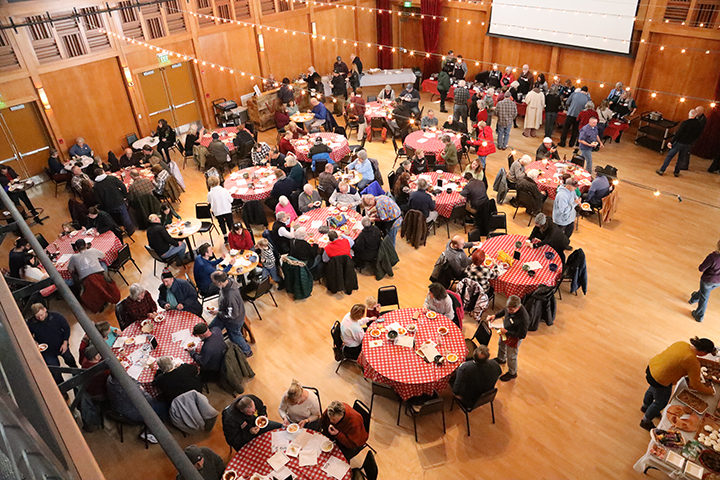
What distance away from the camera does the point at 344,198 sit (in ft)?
30.7

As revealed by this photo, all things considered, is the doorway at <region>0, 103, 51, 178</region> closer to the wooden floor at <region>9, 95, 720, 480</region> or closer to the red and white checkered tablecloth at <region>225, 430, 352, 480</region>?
the wooden floor at <region>9, 95, 720, 480</region>

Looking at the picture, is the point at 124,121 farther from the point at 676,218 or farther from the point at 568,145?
the point at 676,218

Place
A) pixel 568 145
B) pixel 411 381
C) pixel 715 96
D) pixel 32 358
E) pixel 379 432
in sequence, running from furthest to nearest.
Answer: pixel 568 145
pixel 715 96
pixel 379 432
pixel 411 381
pixel 32 358

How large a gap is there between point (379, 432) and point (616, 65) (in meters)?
12.3

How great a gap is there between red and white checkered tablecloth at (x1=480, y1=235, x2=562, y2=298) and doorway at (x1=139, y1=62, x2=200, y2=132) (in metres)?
11.3

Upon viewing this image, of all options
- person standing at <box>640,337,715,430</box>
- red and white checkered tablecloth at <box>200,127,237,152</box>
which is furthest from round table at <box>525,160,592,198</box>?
red and white checkered tablecloth at <box>200,127,237,152</box>

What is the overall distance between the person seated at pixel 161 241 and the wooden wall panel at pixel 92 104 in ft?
21.1

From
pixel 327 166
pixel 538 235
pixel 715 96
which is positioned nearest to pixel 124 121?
pixel 327 166

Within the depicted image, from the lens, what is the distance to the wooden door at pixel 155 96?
14031 mm

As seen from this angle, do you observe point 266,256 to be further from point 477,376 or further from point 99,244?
point 477,376

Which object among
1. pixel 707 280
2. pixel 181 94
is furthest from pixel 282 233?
pixel 181 94

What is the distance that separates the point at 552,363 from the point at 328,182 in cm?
534

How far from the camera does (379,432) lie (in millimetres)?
6125

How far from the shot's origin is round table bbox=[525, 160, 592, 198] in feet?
32.0
